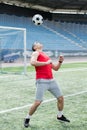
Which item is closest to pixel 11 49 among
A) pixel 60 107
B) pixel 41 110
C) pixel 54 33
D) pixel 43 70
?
pixel 41 110

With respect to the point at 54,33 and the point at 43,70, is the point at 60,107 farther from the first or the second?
the point at 54,33

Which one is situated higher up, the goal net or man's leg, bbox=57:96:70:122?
man's leg, bbox=57:96:70:122

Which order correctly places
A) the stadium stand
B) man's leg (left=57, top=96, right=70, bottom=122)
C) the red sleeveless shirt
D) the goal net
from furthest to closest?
1. the stadium stand
2. the goal net
3. man's leg (left=57, top=96, right=70, bottom=122)
4. the red sleeveless shirt

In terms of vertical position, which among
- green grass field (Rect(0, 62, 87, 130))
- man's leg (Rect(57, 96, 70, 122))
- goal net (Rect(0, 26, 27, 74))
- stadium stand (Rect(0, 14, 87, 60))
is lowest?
stadium stand (Rect(0, 14, 87, 60))

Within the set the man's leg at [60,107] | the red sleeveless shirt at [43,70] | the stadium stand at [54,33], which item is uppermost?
the red sleeveless shirt at [43,70]

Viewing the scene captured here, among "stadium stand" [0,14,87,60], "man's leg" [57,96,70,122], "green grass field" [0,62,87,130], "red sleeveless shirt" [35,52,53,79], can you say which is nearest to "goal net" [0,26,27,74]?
"green grass field" [0,62,87,130]

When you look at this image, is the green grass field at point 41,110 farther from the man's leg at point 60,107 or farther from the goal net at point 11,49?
the goal net at point 11,49

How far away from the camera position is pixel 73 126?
6547mm

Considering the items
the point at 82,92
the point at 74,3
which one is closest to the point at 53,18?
the point at 74,3

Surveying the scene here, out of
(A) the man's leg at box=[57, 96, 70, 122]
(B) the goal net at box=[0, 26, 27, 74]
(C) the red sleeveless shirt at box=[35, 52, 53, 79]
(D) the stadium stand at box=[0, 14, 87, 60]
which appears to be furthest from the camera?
(D) the stadium stand at box=[0, 14, 87, 60]

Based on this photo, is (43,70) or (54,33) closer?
(43,70)

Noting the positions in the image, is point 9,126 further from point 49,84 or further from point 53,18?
point 53,18

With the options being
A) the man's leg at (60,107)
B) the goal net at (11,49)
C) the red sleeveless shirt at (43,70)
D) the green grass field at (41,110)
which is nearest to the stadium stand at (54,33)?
the goal net at (11,49)

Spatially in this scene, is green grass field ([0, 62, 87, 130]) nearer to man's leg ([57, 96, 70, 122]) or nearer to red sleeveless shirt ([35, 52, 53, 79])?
man's leg ([57, 96, 70, 122])
